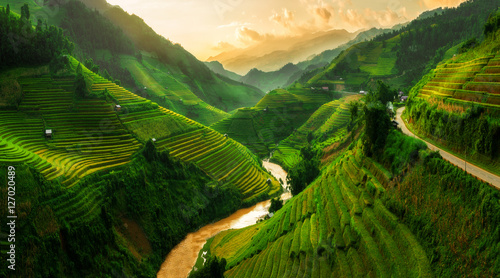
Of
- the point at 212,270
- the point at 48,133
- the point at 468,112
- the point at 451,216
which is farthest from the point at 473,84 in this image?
the point at 48,133

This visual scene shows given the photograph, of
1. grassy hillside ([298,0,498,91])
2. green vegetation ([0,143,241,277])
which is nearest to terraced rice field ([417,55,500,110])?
green vegetation ([0,143,241,277])

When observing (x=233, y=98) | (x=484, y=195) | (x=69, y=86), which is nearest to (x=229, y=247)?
(x=484, y=195)

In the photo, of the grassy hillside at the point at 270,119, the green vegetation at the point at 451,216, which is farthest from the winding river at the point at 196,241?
the grassy hillside at the point at 270,119

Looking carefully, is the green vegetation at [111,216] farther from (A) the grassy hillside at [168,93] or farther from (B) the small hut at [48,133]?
(A) the grassy hillside at [168,93]

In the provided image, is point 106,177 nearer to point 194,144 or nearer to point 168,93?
point 194,144

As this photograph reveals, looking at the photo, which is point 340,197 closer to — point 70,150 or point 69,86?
point 70,150
